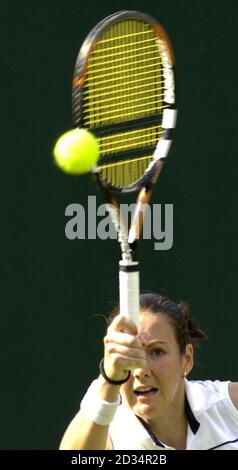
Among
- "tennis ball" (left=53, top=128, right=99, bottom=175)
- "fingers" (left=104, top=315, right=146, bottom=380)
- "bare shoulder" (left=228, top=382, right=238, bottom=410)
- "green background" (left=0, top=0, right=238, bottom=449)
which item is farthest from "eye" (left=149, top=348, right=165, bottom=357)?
"green background" (left=0, top=0, right=238, bottom=449)

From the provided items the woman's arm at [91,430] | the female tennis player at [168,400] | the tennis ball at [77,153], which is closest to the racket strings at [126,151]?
the tennis ball at [77,153]

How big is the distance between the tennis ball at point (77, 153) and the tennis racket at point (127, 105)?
19 cm

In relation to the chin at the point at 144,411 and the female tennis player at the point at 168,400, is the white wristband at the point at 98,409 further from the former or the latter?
the chin at the point at 144,411

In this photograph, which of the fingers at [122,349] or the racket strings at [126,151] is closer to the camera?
the fingers at [122,349]

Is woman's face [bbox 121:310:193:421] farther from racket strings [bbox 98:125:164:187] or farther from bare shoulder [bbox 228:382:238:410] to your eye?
racket strings [bbox 98:125:164:187]

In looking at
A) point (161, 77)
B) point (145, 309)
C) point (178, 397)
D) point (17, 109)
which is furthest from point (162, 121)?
point (17, 109)

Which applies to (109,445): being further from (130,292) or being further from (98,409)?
(130,292)

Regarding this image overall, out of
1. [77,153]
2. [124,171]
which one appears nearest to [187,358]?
[124,171]

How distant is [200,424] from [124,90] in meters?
1.08

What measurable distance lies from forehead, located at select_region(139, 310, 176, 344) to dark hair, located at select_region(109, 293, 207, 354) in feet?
0.05

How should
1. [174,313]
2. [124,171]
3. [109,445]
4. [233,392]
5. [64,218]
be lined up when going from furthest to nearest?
[64,218]
[233,392]
[174,313]
[109,445]
[124,171]

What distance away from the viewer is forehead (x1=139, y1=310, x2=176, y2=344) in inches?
146

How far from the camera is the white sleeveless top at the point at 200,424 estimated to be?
3660 millimetres

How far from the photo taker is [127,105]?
344 cm
